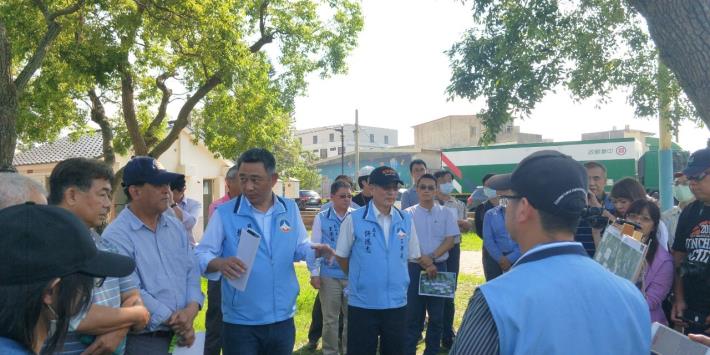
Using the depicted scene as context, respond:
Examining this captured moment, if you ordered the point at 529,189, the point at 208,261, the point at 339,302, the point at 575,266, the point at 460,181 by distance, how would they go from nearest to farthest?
1. the point at 575,266
2. the point at 529,189
3. the point at 208,261
4. the point at 339,302
5. the point at 460,181

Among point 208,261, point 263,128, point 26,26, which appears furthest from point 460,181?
point 208,261

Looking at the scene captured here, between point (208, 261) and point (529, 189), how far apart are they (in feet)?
8.58

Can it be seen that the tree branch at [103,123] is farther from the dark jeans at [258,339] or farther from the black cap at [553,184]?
the black cap at [553,184]

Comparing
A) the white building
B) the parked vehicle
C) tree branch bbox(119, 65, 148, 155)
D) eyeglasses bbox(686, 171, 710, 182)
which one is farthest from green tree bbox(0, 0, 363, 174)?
the white building

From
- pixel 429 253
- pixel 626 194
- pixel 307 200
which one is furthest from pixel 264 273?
pixel 307 200

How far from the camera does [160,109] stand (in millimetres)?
Answer: 16922

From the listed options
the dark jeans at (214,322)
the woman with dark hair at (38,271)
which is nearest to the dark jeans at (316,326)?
the dark jeans at (214,322)

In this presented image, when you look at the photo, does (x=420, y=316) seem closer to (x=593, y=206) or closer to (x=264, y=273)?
(x=264, y=273)

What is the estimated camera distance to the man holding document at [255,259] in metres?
3.91

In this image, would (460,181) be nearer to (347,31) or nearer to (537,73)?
(347,31)

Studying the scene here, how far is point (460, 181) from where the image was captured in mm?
28469

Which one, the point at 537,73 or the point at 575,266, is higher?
the point at 537,73

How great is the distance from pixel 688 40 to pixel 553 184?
357 centimetres

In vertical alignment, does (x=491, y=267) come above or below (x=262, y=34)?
below
